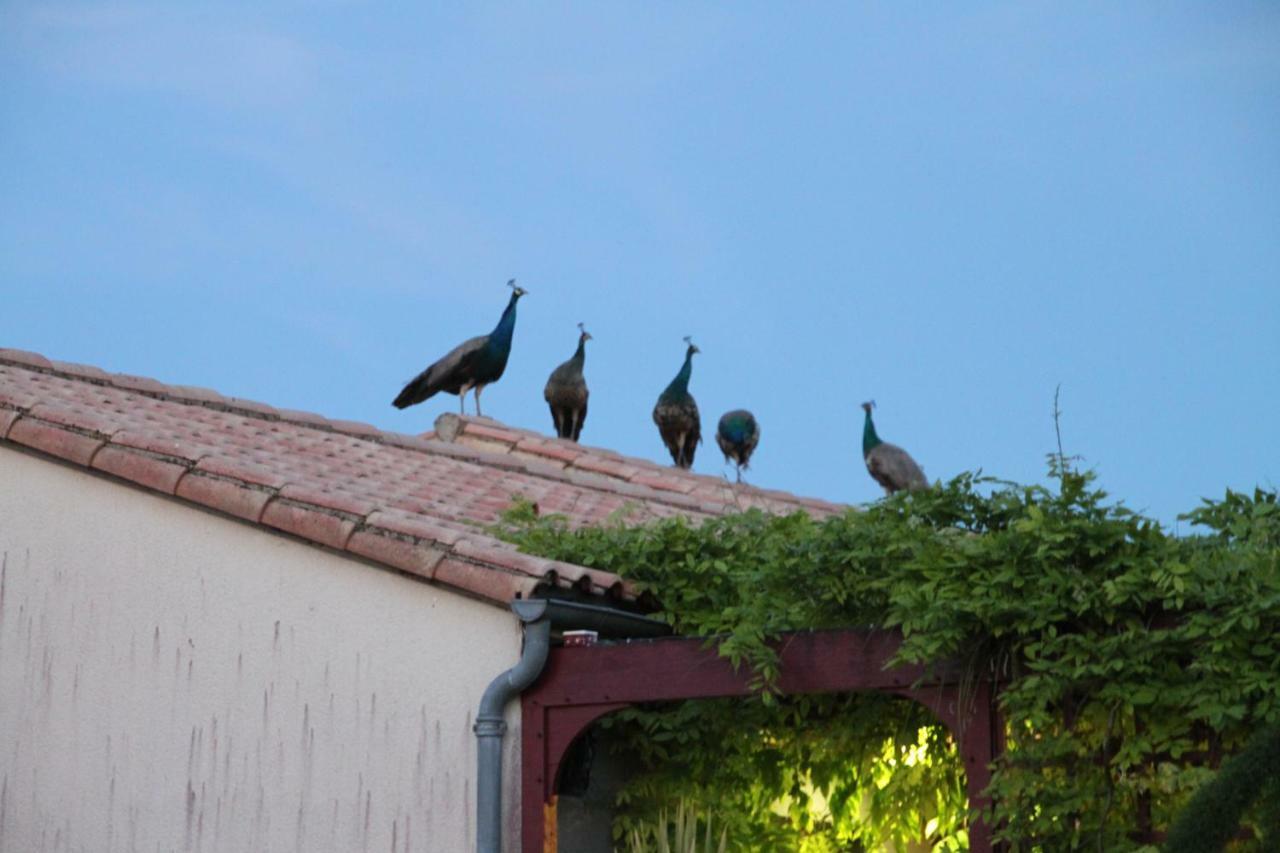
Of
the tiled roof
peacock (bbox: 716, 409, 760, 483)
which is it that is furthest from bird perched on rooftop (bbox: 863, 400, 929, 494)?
the tiled roof

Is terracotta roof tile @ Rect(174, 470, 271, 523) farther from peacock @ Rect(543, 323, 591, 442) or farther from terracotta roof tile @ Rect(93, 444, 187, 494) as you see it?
peacock @ Rect(543, 323, 591, 442)

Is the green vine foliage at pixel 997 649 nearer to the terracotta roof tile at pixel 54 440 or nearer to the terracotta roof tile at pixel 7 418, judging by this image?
the terracotta roof tile at pixel 54 440

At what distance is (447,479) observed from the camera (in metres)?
10.5

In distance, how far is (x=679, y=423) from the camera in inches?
679

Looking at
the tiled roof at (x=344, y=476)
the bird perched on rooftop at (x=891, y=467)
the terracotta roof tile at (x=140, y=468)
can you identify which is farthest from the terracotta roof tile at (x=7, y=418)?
the bird perched on rooftop at (x=891, y=467)

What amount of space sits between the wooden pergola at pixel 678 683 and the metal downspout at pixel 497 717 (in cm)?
10

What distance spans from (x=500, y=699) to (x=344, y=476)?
2.40 m

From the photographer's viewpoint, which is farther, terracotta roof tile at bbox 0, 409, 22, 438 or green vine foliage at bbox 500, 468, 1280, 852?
terracotta roof tile at bbox 0, 409, 22, 438

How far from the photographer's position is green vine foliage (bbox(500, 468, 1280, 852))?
6.38 meters

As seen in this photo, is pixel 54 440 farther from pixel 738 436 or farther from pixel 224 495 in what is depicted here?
pixel 738 436

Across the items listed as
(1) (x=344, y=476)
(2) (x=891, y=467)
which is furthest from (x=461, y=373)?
(1) (x=344, y=476)

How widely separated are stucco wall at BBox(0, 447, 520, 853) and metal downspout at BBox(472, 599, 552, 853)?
11 cm

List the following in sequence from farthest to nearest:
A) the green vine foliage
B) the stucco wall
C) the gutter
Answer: the stucco wall < the gutter < the green vine foliage

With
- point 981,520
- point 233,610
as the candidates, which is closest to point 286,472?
point 233,610
